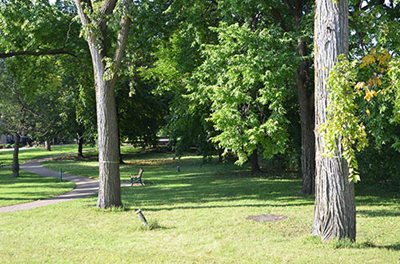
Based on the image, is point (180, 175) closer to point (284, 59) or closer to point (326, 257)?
point (284, 59)

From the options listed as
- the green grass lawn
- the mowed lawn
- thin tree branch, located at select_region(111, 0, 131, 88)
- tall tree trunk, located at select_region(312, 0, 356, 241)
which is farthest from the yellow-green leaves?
the green grass lawn

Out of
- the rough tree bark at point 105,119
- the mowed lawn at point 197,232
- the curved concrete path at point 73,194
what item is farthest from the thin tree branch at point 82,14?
the curved concrete path at point 73,194

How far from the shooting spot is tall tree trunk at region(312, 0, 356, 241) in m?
8.45

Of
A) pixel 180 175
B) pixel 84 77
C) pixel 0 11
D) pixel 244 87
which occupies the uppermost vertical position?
pixel 0 11

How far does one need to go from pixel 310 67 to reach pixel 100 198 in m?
8.27

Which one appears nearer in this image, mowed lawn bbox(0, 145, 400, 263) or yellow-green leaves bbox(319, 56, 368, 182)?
yellow-green leaves bbox(319, 56, 368, 182)

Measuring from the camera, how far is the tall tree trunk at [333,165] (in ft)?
27.7

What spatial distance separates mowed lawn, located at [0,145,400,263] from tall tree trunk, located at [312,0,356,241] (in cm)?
39

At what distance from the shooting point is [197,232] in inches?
398

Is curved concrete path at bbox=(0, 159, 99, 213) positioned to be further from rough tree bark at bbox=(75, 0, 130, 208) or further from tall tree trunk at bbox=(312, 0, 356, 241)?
tall tree trunk at bbox=(312, 0, 356, 241)

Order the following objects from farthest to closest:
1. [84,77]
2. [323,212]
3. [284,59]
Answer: [84,77] → [284,59] → [323,212]

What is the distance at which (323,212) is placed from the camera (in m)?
8.66

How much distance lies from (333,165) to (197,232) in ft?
11.1

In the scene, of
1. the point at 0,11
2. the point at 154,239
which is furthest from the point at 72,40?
the point at 154,239
